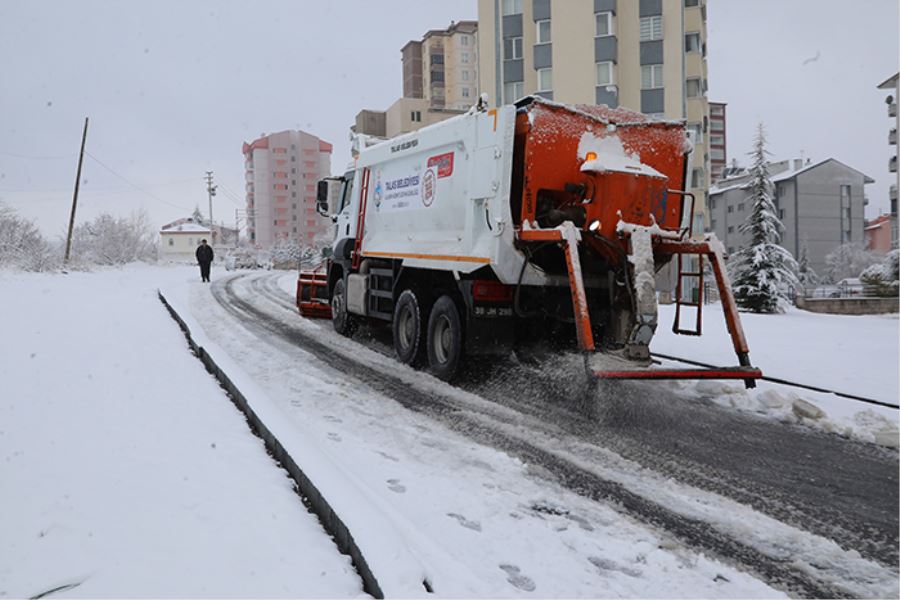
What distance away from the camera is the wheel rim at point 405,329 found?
8.79 meters

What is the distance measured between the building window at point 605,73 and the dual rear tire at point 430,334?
2967 centimetres

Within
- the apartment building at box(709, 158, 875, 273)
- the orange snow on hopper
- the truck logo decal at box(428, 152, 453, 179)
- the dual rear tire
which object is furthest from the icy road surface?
the apartment building at box(709, 158, 875, 273)

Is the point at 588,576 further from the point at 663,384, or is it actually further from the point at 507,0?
the point at 507,0

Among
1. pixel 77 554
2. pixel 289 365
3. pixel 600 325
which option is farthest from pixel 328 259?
pixel 77 554

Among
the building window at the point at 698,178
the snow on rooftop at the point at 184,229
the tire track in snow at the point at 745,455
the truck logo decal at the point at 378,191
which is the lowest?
the tire track in snow at the point at 745,455

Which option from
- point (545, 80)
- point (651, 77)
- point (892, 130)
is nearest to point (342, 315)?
point (545, 80)

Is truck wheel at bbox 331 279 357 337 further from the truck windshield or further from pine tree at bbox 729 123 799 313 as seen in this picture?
pine tree at bbox 729 123 799 313

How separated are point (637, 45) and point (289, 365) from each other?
3256cm

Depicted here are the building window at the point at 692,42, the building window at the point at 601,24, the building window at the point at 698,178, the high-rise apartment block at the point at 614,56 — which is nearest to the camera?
the building window at the point at 698,178

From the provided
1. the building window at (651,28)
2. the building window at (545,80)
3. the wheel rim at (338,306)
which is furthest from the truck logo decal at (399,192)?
the building window at (651,28)

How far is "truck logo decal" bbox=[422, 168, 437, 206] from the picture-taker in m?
8.46

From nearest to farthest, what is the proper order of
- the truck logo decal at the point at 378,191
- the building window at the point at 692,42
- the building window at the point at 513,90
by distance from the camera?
the truck logo decal at the point at 378,191 < the building window at the point at 692,42 < the building window at the point at 513,90

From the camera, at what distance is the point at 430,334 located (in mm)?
8211

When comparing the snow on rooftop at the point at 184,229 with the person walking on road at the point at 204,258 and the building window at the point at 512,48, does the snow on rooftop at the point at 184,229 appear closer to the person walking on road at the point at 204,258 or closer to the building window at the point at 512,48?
the building window at the point at 512,48
